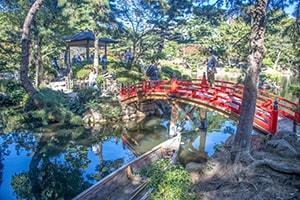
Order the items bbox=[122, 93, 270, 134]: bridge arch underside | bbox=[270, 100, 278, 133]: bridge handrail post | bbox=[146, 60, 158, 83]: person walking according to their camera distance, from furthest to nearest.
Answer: bbox=[146, 60, 158, 83]: person walking, bbox=[122, 93, 270, 134]: bridge arch underside, bbox=[270, 100, 278, 133]: bridge handrail post

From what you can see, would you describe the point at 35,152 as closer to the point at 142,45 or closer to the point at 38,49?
the point at 38,49

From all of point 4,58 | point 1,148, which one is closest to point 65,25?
point 4,58

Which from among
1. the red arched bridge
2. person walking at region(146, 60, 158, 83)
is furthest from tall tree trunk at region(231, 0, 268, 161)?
person walking at region(146, 60, 158, 83)

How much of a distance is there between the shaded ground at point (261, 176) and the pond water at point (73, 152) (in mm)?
3946

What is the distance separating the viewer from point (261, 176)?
4492 mm

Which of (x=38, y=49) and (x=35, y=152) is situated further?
(x=38, y=49)

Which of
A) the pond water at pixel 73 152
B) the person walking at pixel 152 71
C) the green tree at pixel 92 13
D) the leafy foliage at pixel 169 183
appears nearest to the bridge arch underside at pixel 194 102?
the person walking at pixel 152 71

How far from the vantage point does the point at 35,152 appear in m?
9.86

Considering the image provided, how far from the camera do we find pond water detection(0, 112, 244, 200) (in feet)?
24.4

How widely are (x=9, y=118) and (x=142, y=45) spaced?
461 inches

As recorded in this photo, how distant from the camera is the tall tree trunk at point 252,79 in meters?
5.24

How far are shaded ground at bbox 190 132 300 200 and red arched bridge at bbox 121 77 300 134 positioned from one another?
0.97 meters

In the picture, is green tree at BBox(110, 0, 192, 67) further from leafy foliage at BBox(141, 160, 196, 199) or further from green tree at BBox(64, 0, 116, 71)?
leafy foliage at BBox(141, 160, 196, 199)

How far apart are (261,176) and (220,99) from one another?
578 cm
